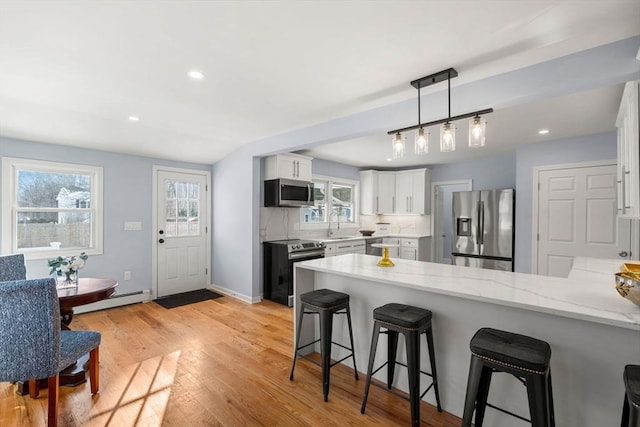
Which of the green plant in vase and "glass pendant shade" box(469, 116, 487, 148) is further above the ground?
"glass pendant shade" box(469, 116, 487, 148)

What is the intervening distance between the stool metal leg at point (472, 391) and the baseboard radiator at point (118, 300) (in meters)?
4.33

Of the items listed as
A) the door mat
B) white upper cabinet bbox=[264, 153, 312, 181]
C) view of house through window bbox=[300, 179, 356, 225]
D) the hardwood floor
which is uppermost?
white upper cabinet bbox=[264, 153, 312, 181]

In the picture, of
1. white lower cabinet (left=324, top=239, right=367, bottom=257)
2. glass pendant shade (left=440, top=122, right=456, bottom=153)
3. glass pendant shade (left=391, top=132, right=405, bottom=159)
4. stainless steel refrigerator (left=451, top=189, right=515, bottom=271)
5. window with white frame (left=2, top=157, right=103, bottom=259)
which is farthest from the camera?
white lower cabinet (left=324, top=239, right=367, bottom=257)

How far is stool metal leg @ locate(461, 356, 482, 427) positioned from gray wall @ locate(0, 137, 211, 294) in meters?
4.58

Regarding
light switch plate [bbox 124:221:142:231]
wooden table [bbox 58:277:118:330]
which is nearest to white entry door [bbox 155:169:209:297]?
light switch plate [bbox 124:221:142:231]

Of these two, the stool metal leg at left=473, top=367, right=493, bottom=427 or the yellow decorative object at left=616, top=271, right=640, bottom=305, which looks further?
the stool metal leg at left=473, top=367, right=493, bottom=427

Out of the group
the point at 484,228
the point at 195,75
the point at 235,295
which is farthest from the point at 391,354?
the point at 484,228

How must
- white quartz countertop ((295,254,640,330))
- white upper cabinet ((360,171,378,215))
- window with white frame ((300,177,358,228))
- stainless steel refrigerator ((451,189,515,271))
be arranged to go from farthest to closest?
white upper cabinet ((360,171,378,215))
window with white frame ((300,177,358,228))
stainless steel refrigerator ((451,189,515,271))
white quartz countertop ((295,254,640,330))

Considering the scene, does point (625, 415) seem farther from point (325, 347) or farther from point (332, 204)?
point (332, 204)

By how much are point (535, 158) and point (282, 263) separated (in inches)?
158

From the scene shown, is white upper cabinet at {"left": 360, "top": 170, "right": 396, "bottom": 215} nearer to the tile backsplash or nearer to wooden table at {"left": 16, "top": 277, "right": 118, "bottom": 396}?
the tile backsplash

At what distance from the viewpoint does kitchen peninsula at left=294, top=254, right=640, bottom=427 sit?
153 centimetres

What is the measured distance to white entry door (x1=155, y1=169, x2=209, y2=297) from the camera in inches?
189

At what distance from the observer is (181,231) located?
502 centimetres
